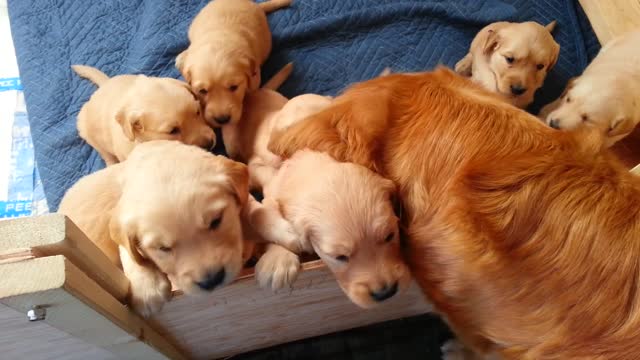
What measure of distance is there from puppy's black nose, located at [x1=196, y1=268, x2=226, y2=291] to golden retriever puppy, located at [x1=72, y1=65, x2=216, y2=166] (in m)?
0.57

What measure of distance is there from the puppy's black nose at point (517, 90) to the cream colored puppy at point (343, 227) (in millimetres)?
804

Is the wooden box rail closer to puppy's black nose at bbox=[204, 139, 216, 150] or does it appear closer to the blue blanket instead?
puppy's black nose at bbox=[204, 139, 216, 150]

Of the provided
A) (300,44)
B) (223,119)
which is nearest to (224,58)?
(223,119)

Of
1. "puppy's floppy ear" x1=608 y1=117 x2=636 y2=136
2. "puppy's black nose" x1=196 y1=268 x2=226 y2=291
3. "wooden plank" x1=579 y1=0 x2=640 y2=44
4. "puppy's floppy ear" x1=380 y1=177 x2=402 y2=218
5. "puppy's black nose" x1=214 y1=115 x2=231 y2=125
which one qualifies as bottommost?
"puppy's black nose" x1=214 y1=115 x2=231 y2=125

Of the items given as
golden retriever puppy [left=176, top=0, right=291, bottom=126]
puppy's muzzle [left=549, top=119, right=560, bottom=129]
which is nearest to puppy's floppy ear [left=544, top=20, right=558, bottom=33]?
puppy's muzzle [left=549, top=119, right=560, bottom=129]

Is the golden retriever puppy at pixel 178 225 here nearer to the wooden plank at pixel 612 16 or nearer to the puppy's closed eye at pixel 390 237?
the puppy's closed eye at pixel 390 237

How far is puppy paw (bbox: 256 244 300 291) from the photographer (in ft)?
3.63

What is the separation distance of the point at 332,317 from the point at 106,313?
2.08ft

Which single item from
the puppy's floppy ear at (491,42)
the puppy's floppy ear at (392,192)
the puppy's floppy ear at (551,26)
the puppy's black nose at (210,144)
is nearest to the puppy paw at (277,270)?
the puppy's floppy ear at (392,192)

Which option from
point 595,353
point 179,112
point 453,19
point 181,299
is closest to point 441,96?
point 595,353

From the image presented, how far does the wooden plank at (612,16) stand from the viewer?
1676mm

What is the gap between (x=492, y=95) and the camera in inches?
43.1

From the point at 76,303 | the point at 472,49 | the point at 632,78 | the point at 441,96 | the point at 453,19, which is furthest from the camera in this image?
the point at 453,19

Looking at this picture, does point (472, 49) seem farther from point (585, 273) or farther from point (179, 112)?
point (585, 273)
